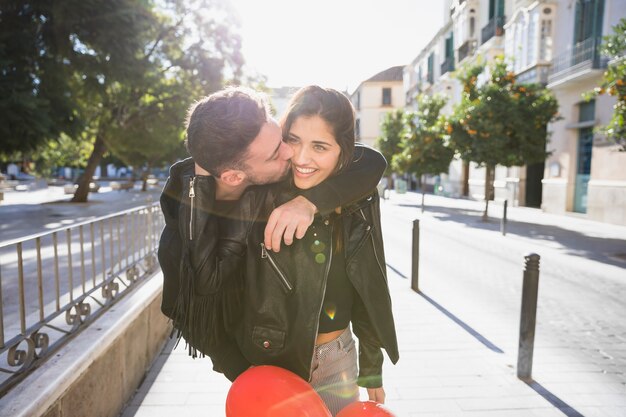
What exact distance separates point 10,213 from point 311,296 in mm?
19259

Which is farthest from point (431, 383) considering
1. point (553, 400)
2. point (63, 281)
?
point (63, 281)

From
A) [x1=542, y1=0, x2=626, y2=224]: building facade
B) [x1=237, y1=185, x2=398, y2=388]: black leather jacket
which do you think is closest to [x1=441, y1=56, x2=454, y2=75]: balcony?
[x1=542, y1=0, x2=626, y2=224]: building facade

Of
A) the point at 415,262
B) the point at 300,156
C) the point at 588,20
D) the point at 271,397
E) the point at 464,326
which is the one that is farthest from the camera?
the point at 588,20

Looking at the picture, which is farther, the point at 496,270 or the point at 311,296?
the point at 496,270

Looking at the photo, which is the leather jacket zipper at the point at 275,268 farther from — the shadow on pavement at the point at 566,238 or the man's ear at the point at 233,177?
the shadow on pavement at the point at 566,238

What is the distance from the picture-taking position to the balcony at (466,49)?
26375mm

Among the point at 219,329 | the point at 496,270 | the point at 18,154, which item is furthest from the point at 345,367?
the point at 18,154

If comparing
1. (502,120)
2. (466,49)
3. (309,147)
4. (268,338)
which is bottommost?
(268,338)

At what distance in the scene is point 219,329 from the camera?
1.48 m

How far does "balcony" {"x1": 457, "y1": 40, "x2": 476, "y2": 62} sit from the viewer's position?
26.4 m

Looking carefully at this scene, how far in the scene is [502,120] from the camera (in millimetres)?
13422

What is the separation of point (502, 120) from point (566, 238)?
416 cm

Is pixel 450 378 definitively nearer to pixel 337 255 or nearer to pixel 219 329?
pixel 337 255

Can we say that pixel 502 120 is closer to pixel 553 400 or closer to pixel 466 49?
pixel 553 400
